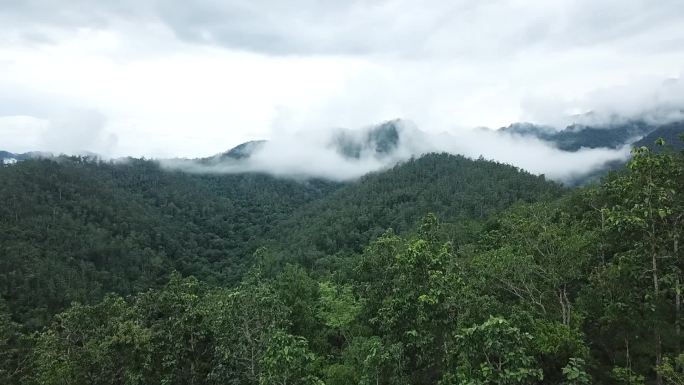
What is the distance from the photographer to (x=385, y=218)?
147 m

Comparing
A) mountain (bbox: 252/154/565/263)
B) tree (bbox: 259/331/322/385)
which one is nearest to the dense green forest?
tree (bbox: 259/331/322/385)

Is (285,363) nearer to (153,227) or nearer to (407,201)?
(407,201)

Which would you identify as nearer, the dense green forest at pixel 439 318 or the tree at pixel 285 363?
the tree at pixel 285 363

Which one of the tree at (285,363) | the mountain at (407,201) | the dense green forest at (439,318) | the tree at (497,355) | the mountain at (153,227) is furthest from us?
the mountain at (407,201)

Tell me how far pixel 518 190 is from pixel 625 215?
414 feet

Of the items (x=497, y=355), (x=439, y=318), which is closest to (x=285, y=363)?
(x=439, y=318)

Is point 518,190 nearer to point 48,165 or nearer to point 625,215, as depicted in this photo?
point 625,215

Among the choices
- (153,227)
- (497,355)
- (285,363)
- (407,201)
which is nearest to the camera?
(497,355)

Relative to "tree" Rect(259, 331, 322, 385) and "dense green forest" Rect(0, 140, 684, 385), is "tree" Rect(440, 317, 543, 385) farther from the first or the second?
"tree" Rect(259, 331, 322, 385)

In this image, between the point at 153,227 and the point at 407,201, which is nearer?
the point at 407,201

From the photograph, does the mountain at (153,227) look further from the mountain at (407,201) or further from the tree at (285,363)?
the tree at (285,363)

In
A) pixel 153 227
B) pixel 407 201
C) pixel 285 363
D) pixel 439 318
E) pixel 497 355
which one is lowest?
pixel 285 363

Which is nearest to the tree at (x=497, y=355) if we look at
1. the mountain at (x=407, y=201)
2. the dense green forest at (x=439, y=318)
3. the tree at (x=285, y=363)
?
the dense green forest at (x=439, y=318)

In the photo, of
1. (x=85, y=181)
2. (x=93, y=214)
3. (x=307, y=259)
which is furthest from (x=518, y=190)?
(x=85, y=181)
